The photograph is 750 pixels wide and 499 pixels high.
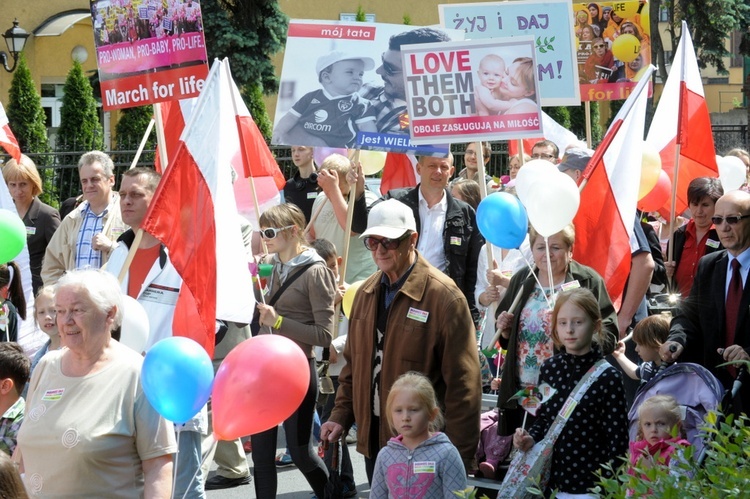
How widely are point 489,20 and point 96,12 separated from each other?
3387mm

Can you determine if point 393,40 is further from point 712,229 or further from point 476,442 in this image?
point 476,442

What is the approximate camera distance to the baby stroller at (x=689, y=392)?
5.48 meters

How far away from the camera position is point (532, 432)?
5527 millimetres

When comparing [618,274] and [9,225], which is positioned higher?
[9,225]

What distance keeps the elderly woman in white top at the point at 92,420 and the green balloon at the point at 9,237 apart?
261 centimetres

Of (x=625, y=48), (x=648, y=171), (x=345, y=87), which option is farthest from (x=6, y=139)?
(x=625, y=48)

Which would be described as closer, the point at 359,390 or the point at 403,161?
the point at 359,390

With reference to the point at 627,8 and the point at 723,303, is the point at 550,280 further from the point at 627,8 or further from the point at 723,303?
the point at 627,8

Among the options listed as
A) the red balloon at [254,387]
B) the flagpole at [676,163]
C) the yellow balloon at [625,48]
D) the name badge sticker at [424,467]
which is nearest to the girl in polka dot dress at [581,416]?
the name badge sticker at [424,467]

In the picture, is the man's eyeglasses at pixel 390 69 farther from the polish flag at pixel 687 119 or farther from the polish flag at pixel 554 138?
the polish flag at pixel 554 138

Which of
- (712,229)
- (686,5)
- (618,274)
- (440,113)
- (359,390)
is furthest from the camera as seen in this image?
(686,5)

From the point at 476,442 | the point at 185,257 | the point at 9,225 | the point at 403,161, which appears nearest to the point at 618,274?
the point at 476,442

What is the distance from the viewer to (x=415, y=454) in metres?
5.39

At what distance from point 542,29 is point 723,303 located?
428 cm
